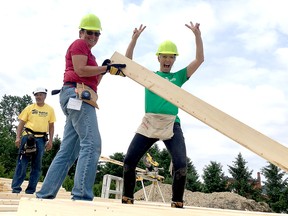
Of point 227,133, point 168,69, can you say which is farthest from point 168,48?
point 227,133

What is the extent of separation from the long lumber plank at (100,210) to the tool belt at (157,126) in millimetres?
1303

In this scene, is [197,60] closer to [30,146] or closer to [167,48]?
[167,48]

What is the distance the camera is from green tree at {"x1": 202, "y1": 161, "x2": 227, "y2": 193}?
3319 centimetres

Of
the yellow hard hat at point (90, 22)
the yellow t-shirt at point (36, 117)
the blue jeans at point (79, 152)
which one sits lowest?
the blue jeans at point (79, 152)

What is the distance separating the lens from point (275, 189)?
33.4 meters

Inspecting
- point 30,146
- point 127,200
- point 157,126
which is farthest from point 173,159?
point 30,146

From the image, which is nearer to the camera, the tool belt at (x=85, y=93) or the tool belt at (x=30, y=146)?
the tool belt at (x=85, y=93)

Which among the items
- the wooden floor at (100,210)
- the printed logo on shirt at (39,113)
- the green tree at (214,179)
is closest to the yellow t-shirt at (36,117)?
the printed logo on shirt at (39,113)

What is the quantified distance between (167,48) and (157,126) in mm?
842

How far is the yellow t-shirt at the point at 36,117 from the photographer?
6.44 metres

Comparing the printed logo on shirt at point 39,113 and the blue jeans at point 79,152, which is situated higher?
the printed logo on shirt at point 39,113

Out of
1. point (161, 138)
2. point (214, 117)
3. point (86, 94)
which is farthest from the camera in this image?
point (161, 138)

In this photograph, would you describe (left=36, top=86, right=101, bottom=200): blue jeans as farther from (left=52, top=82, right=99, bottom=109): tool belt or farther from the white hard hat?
the white hard hat

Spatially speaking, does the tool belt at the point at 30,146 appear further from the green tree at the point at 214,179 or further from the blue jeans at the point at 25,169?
the green tree at the point at 214,179
